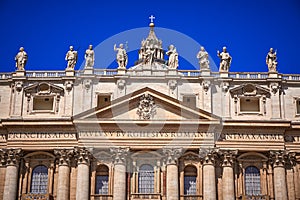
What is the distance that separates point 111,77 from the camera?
2071 inches

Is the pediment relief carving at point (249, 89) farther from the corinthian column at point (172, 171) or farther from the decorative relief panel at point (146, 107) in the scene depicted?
the corinthian column at point (172, 171)

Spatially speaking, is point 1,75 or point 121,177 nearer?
point 121,177

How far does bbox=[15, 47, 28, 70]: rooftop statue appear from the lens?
5316 cm

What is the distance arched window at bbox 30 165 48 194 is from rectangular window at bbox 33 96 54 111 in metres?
4.98

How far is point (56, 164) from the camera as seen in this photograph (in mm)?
50812

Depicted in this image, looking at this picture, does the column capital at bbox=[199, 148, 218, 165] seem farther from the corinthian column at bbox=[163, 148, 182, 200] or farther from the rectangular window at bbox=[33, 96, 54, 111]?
the rectangular window at bbox=[33, 96, 54, 111]

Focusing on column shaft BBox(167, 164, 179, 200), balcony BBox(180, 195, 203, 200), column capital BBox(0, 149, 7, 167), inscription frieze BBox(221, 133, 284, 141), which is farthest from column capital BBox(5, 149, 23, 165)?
inscription frieze BBox(221, 133, 284, 141)

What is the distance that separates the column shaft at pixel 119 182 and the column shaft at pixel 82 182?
6.93ft

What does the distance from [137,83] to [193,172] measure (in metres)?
8.38

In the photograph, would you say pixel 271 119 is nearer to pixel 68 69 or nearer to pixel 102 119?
pixel 102 119

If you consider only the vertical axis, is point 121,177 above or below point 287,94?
below

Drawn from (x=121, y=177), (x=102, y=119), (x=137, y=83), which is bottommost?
(x=121, y=177)

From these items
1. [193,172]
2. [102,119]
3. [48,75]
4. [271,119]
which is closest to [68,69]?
[48,75]

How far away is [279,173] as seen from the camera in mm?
49844
